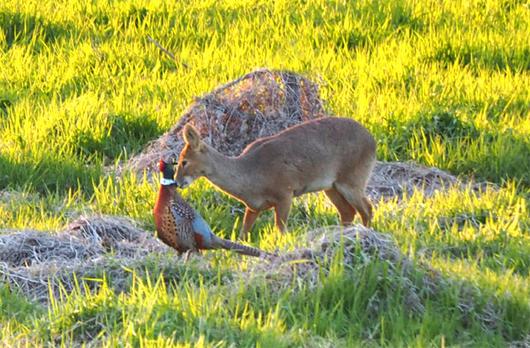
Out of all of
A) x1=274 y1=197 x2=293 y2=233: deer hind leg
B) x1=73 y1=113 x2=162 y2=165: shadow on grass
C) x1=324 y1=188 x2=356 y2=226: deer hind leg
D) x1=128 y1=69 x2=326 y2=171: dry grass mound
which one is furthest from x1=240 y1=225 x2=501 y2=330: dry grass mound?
x1=73 y1=113 x2=162 y2=165: shadow on grass

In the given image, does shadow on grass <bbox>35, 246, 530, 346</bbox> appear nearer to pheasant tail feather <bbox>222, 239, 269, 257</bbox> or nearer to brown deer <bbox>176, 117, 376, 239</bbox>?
pheasant tail feather <bbox>222, 239, 269, 257</bbox>

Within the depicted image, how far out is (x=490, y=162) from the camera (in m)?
9.29

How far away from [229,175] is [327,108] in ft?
7.95

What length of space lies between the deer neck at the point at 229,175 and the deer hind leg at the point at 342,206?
2.54 ft

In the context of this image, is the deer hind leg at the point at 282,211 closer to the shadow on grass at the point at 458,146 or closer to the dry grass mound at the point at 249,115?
the dry grass mound at the point at 249,115

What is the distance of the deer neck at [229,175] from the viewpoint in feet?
25.7

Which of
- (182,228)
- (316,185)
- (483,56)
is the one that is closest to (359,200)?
(316,185)

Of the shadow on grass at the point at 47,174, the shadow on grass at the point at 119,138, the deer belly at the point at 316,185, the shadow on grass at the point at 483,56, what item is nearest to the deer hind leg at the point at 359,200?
the deer belly at the point at 316,185

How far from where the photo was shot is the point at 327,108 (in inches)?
397

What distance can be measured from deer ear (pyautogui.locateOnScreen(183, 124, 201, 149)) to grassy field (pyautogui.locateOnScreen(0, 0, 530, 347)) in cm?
70

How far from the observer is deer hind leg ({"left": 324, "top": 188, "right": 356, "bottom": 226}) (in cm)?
827

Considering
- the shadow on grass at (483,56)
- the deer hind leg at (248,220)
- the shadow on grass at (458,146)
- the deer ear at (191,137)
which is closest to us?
the deer ear at (191,137)

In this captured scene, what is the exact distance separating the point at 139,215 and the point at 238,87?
2022mm

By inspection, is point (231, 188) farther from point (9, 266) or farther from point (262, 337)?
point (262, 337)
